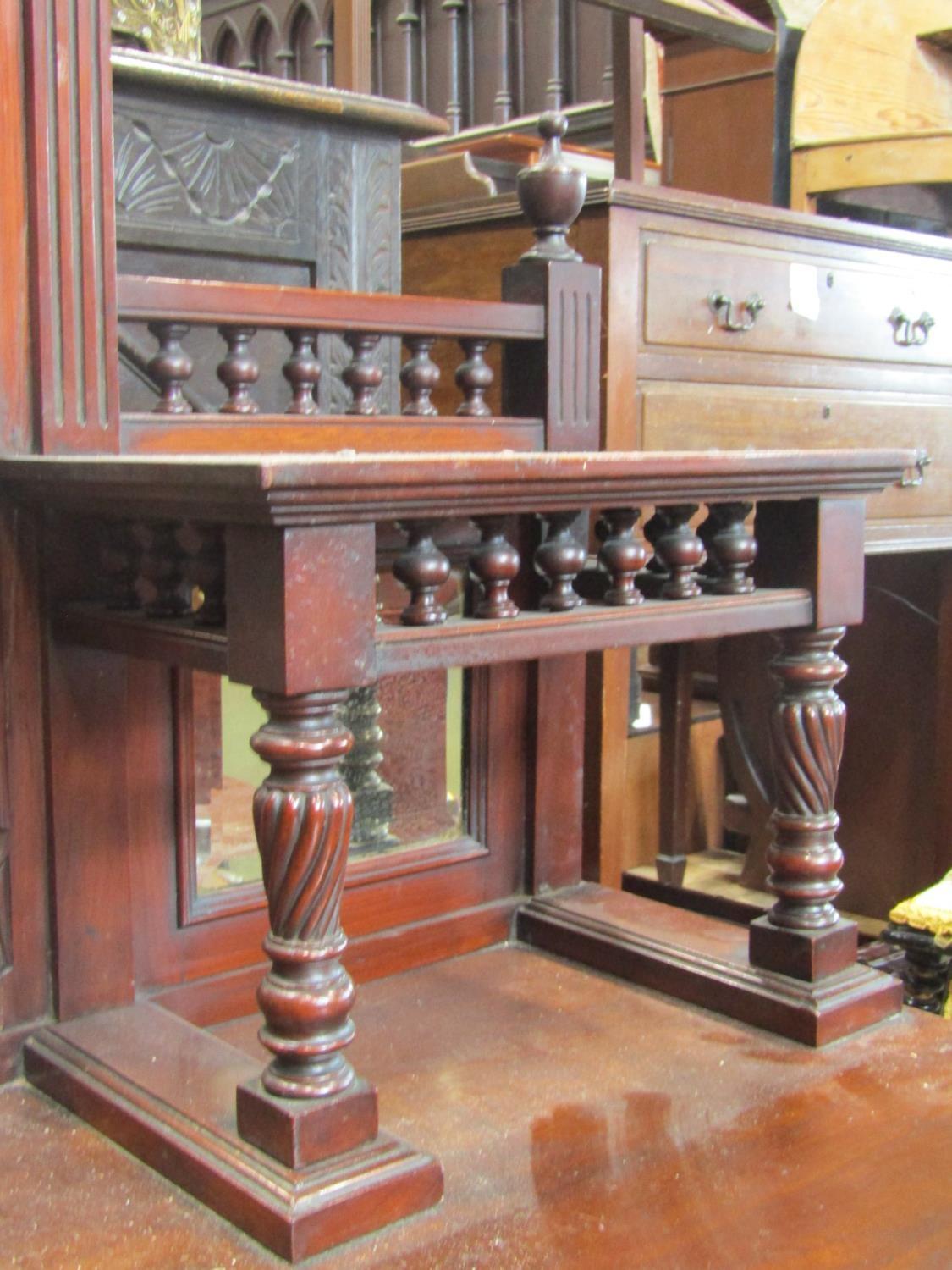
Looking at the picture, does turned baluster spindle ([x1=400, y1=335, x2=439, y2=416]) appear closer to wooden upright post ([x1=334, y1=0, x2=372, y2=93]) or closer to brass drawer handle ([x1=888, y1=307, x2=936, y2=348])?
wooden upright post ([x1=334, y1=0, x2=372, y2=93])

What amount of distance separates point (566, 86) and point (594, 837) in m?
1.37

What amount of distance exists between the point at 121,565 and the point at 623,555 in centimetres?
40

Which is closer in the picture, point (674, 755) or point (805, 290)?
point (805, 290)

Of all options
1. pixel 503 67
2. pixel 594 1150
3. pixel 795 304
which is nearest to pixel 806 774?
pixel 594 1150

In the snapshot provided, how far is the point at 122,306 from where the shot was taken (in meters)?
1.15

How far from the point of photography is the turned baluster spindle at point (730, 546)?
4.02 ft

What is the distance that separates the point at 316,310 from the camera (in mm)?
1236

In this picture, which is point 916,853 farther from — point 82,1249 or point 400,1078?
point 82,1249

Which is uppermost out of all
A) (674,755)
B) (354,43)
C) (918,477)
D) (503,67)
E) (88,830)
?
(503,67)

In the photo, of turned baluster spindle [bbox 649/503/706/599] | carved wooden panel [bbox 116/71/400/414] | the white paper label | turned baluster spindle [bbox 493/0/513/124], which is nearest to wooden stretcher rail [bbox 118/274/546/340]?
carved wooden panel [bbox 116/71/400/414]

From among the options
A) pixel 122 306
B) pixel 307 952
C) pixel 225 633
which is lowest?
pixel 307 952

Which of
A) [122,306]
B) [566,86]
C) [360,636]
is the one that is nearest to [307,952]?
[360,636]

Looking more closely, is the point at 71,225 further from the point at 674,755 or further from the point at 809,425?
the point at 674,755

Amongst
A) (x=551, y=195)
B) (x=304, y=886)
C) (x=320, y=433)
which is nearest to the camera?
(x=304, y=886)
